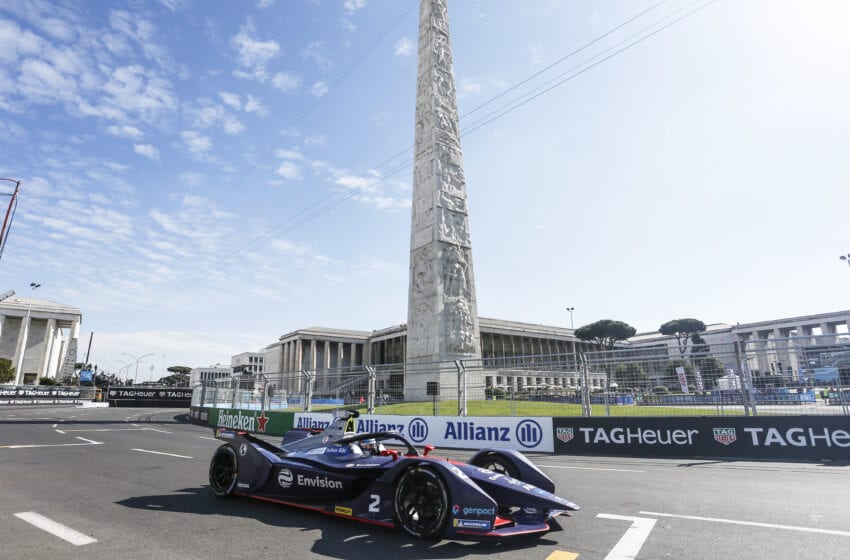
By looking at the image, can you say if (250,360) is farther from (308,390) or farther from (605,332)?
(308,390)

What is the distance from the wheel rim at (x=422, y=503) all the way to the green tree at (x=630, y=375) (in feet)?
33.3

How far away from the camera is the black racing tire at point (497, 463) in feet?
17.1

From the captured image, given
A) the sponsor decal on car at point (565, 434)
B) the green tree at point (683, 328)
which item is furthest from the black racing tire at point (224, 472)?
the green tree at point (683, 328)

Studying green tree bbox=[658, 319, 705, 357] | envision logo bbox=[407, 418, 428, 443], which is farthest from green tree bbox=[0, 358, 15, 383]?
green tree bbox=[658, 319, 705, 357]

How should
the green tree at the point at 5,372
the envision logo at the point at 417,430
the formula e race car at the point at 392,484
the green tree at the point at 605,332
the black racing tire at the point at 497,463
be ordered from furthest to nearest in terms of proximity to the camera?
the green tree at the point at 605,332 < the green tree at the point at 5,372 < the envision logo at the point at 417,430 < the black racing tire at the point at 497,463 < the formula e race car at the point at 392,484

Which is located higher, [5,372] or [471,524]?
[5,372]

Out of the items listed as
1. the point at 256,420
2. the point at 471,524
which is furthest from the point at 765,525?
the point at 256,420

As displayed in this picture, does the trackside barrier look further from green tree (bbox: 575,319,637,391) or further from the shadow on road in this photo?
green tree (bbox: 575,319,637,391)

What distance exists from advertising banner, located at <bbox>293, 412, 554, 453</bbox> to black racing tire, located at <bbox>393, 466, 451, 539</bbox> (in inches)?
377

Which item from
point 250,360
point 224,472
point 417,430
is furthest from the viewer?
point 250,360

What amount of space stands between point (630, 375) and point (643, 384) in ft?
1.33

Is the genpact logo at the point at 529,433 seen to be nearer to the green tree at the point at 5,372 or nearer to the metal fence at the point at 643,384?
the metal fence at the point at 643,384

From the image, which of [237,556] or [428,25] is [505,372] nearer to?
[237,556]

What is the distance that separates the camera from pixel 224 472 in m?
6.19
